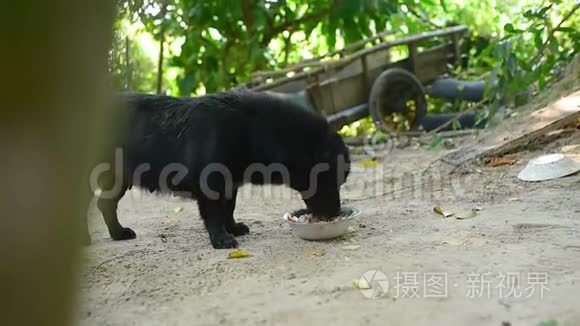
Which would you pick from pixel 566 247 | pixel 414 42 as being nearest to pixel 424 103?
pixel 414 42

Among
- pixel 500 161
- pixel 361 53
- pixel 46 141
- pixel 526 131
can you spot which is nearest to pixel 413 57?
pixel 361 53

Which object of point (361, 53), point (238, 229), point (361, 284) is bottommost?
point (361, 284)

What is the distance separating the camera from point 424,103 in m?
10.2

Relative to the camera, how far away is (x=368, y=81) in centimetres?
1006

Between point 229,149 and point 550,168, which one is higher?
point 229,149

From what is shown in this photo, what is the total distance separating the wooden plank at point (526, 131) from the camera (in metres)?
6.38

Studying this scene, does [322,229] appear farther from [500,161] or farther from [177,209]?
[500,161]

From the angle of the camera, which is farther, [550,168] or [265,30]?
[265,30]

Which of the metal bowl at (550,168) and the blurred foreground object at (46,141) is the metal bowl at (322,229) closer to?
the metal bowl at (550,168)

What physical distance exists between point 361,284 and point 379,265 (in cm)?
38

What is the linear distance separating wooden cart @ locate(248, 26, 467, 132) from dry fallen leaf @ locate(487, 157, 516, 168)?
3.10 meters

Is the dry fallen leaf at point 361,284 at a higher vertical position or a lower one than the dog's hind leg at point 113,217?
lower

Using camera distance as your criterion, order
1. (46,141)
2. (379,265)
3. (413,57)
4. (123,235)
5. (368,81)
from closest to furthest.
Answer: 1. (46,141)
2. (379,265)
3. (123,235)
4. (368,81)
5. (413,57)

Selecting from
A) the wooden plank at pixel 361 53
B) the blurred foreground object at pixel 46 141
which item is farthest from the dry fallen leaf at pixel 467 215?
the wooden plank at pixel 361 53
